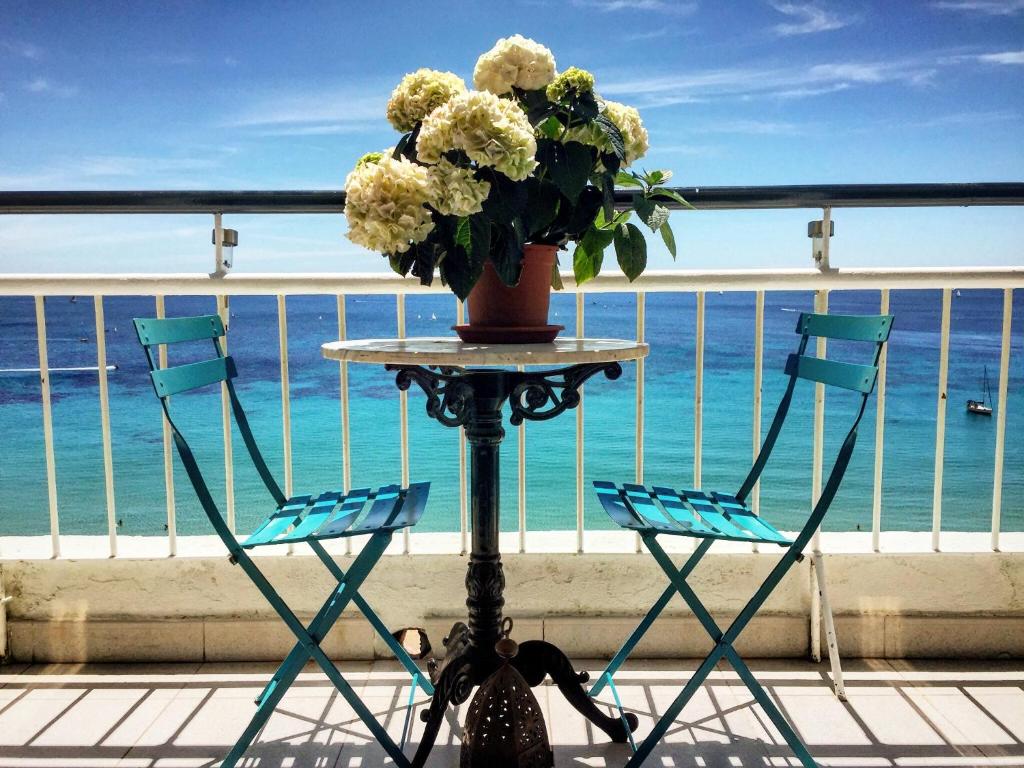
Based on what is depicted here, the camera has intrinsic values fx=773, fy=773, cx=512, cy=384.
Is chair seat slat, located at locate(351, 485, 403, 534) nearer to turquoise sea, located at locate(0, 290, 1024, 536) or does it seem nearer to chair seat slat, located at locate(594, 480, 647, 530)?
chair seat slat, located at locate(594, 480, 647, 530)

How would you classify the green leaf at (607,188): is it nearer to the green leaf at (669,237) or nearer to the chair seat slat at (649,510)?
the green leaf at (669,237)

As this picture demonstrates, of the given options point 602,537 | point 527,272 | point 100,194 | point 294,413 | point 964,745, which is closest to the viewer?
point 527,272

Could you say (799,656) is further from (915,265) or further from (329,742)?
(329,742)

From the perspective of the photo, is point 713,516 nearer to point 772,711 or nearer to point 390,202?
point 772,711

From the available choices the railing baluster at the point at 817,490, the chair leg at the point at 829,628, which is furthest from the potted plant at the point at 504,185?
the chair leg at the point at 829,628

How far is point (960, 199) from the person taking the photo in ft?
7.08

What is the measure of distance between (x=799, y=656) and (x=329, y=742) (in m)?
1.36

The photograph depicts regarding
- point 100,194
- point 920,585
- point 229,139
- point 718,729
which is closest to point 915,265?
point 920,585

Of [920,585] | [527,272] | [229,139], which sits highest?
[229,139]

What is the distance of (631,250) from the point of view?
1.74 meters

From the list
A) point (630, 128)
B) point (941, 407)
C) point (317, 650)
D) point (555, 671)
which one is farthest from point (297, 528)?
point (941, 407)

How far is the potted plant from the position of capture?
4.68 ft

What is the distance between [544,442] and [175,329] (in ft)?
46.3

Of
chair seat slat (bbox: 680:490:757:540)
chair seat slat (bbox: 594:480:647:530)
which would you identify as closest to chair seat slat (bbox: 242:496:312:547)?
chair seat slat (bbox: 594:480:647:530)
